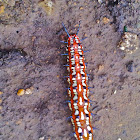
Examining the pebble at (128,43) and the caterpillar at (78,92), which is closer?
the caterpillar at (78,92)

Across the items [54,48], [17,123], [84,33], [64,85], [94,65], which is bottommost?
[17,123]

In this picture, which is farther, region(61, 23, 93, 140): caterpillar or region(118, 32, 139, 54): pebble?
region(118, 32, 139, 54): pebble

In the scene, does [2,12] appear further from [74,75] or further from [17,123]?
[17,123]

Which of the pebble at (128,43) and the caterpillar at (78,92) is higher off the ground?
the pebble at (128,43)

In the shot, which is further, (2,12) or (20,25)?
(20,25)

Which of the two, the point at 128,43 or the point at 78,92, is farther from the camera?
the point at 128,43

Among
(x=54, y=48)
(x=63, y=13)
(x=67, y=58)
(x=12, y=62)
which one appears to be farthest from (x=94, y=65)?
(x=12, y=62)

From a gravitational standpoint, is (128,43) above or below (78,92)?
above

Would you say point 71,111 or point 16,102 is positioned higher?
point 16,102
